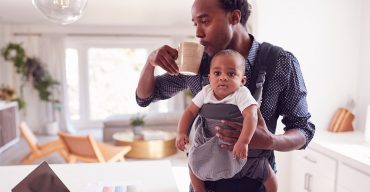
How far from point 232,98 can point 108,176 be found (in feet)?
2.40

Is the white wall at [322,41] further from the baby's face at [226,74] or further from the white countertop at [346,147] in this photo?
the baby's face at [226,74]

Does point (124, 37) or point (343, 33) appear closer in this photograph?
point (343, 33)

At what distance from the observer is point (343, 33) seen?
8.50ft

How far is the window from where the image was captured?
7031mm

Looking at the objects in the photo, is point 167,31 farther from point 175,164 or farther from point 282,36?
point 282,36

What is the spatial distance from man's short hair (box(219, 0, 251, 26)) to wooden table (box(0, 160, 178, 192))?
26.8 inches

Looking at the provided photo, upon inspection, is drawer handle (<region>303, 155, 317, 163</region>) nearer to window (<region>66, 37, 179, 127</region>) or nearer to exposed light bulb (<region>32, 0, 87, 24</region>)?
exposed light bulb (<region>32, 0, 87, 24</region>)

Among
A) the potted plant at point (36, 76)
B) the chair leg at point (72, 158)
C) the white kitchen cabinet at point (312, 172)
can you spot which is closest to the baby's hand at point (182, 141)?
the white kitchen cabinet at point (312, 172)

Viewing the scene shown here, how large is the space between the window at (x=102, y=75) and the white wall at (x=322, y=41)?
193 inches

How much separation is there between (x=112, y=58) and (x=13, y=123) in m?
2.65

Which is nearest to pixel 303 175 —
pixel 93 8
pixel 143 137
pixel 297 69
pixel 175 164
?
pixel 297 69

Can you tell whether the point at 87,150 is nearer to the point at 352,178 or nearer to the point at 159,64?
the point at 352,178

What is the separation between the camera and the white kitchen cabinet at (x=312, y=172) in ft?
7.10

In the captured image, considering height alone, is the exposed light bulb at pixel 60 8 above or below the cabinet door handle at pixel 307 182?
above
